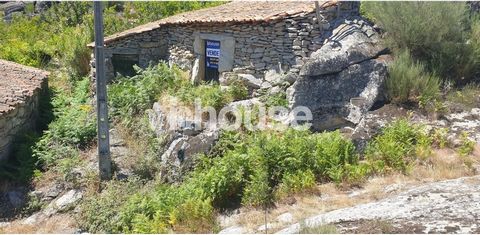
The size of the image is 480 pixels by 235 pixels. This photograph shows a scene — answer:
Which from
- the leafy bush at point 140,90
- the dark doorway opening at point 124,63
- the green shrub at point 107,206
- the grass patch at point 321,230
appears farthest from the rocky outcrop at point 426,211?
the dark doorway opening at point 124,63

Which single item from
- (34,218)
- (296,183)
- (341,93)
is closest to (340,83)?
(341,93)

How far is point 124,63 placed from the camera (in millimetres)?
14211

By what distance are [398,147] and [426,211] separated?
80.6 inches

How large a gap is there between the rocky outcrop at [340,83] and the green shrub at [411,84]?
24 cm

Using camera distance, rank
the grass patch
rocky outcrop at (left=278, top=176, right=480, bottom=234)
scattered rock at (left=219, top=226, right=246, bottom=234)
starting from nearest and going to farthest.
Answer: the grass patch, rocky outcrop at (left=278, top=176, right=480, bottom=234), scattered rock at (left=219, top=226, right=246, bottom=234)

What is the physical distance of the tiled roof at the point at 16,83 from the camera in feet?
36.4

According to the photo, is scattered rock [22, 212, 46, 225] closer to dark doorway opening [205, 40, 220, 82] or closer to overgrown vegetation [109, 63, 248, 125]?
overgrown vegetation [109, 63, 248, 125]

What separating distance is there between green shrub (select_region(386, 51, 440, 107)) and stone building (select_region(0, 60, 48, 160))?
8562mm

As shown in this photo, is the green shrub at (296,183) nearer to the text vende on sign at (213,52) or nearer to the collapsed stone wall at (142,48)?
the text vende on sign at (213,52)

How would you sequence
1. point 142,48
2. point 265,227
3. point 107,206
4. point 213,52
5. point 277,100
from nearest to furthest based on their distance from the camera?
point 265,227 < point 107,206 < point 277,100 < point 213,52 < point 142,48

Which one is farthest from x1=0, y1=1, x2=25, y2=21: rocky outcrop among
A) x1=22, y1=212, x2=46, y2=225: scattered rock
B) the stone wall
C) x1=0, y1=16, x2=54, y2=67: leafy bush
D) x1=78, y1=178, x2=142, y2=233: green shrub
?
x1=78, y1=178, x2=142, y2=233: green shrub

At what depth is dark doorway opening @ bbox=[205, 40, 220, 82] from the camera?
12453 mm

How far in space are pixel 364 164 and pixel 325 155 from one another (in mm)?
690

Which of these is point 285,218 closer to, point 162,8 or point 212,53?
point 212,53
